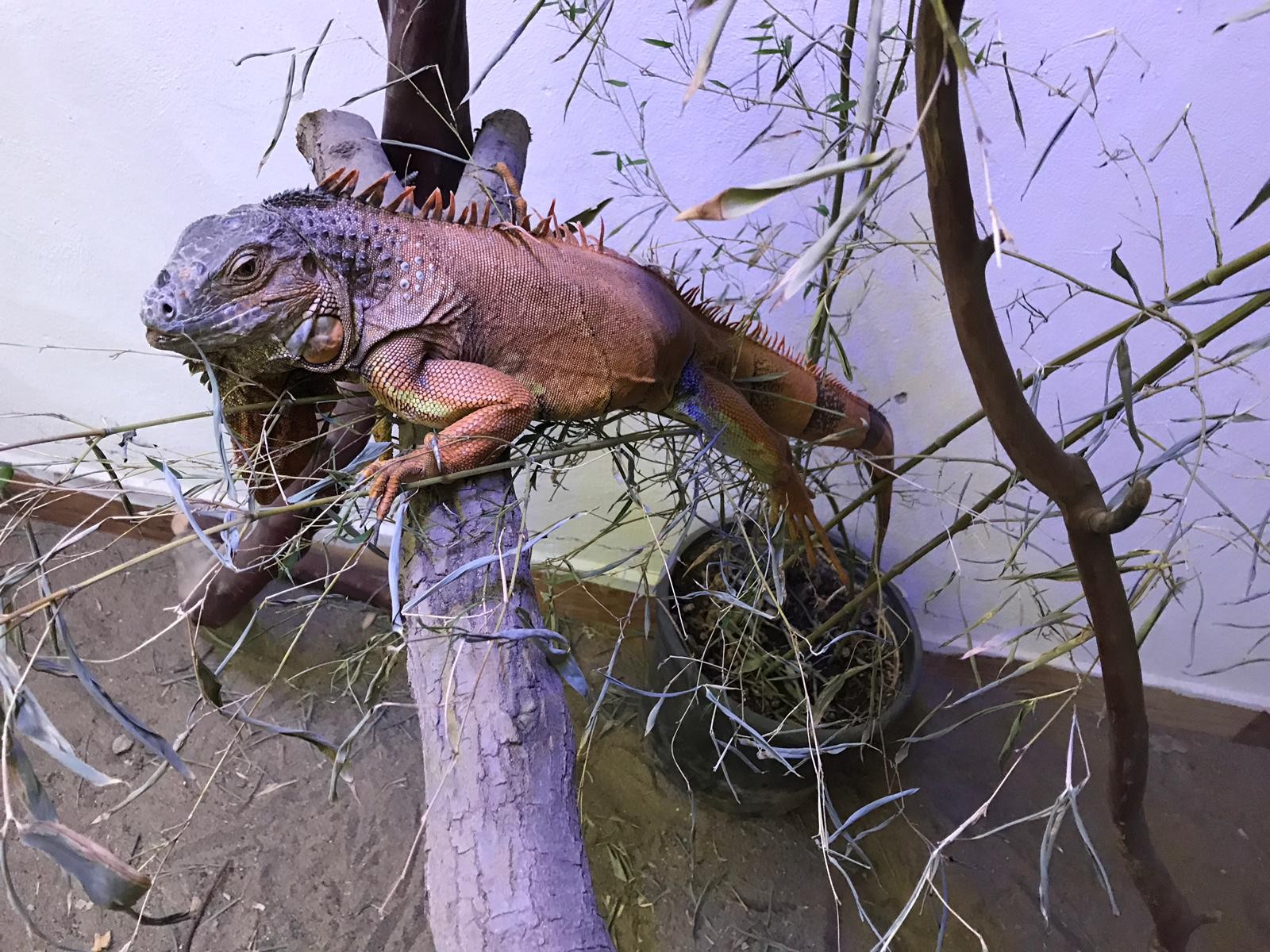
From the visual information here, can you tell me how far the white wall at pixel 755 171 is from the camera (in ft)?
4.78

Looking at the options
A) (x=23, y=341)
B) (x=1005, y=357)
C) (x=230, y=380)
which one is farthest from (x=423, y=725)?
(x=23, y=341)

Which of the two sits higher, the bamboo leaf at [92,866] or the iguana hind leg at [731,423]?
the iguana hind leg at [731,423]

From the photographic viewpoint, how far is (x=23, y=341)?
221 centimetres

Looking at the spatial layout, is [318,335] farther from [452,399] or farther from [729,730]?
[729,730]

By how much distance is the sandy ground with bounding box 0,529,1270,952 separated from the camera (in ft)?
5.85

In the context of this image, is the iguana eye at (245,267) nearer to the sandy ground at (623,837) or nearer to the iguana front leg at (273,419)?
the iguana front leg at (273,419)

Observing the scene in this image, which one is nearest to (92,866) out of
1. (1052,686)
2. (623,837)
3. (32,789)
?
(32,789)

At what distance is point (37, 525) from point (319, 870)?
1.50 metres

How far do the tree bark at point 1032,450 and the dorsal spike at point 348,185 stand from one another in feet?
2.72

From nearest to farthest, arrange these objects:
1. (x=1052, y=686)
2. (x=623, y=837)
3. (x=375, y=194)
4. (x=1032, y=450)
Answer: (x=1032, y=450) → (x=375, y=194) → (x=623, y=837) → (x=1052, y=686)

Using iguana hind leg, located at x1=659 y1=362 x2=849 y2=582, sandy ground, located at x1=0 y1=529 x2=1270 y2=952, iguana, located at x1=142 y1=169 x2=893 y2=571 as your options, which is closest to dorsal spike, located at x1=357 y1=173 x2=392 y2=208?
iguana, located at x1=142 y1=169 x2=893 y2=571

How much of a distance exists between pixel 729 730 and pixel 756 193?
1501 mm

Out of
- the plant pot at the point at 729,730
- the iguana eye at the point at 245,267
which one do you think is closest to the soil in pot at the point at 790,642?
the plant pot at the point at 729,730

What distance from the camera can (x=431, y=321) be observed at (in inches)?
42.2
